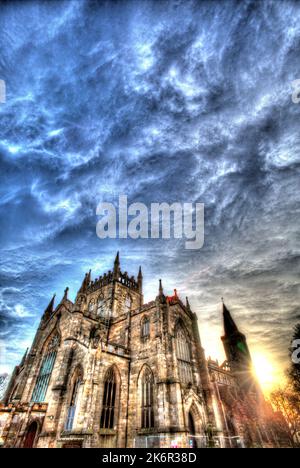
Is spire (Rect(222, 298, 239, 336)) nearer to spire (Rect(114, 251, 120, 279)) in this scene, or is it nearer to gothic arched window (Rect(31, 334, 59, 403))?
spire (Rect(114, 251, 120, 279))

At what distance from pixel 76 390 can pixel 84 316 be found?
8.60 meters

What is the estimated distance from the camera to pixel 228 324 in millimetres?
57812

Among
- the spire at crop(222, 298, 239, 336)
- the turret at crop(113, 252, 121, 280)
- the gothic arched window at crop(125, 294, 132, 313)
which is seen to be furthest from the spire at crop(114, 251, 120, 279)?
the spire at crop(222, 298, 239, 336)

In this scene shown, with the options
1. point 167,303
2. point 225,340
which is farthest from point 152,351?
point 225,340

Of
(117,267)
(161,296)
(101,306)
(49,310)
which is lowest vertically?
(161,296)

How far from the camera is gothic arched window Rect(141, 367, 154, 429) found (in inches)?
783

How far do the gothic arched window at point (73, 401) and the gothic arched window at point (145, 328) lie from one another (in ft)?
23.3

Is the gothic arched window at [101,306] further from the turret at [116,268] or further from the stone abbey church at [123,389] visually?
the turret at [116,268]

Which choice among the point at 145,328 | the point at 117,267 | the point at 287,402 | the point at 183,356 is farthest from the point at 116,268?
the point at 287,402

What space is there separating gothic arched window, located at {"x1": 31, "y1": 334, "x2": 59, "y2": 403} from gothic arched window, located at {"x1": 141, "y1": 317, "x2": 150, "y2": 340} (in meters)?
9.76

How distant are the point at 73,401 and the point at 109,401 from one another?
307 cm

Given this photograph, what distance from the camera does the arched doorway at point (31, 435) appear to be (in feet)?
63.9

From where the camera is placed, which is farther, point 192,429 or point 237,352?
point 237,352

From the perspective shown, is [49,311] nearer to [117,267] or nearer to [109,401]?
[117,267]
